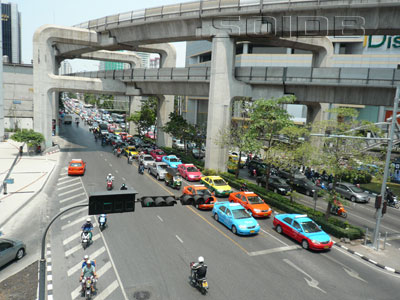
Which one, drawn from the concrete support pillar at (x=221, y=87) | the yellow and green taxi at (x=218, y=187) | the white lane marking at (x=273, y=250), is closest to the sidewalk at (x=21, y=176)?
the white lane marking at (x=273, y=250)

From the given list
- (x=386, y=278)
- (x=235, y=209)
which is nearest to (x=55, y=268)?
(x=235, y=209)

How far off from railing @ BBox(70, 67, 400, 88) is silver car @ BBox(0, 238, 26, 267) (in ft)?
90.4

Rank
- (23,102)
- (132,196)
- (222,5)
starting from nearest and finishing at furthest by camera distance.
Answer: (132,196) < (222,5) < (23,102)

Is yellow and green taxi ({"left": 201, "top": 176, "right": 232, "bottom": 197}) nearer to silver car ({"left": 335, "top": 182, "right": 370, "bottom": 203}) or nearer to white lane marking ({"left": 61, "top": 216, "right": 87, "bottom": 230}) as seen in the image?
silver car ({"left": 335, "top": 182, "right": 370, "bottom": 203})

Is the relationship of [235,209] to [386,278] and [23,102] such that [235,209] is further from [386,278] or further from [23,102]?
[23,102]

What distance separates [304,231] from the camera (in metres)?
19.1

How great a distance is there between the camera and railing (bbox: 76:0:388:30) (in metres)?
30.2

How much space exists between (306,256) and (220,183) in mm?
13338

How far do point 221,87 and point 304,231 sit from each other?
20459 mm

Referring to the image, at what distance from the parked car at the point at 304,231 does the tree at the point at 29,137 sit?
3626 cm

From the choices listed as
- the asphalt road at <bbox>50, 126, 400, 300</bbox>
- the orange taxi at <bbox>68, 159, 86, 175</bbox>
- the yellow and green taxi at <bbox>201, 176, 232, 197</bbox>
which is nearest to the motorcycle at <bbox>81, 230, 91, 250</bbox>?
the asphalt road at <bbox>50, 126, 400, 300</bbox>

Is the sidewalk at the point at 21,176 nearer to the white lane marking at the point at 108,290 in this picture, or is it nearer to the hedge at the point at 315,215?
the white lane marking at the point at 108,290

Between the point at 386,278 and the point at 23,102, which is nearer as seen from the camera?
the point at 386,278

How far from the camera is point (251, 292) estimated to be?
44.8 ft
